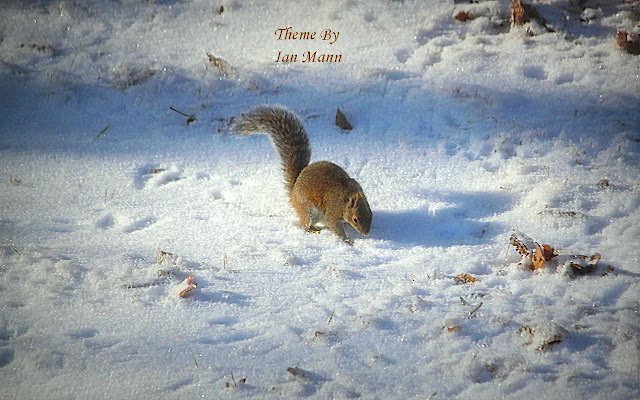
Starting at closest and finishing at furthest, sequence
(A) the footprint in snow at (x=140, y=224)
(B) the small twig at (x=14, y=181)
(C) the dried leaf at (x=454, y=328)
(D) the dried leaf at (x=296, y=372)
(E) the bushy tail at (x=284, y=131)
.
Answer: (D) the dried leaf at (x=296, y=372) → (C) the dried leaf at (x=454, y=328) → (A) the footprint in snow at (x=140, y=224) → (E) the bushy tail at (x=284, y=131) → (B) the small twig at (x=14, y=181)

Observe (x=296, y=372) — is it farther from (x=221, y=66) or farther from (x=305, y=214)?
(x=221, y=66)

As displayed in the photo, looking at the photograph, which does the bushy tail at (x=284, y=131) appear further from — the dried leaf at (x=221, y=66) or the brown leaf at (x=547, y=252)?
the brown leaf at (x=547, y=252)

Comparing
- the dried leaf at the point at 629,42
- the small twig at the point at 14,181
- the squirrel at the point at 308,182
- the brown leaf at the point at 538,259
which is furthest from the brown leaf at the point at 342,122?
the dried leaf at the point at 629,42

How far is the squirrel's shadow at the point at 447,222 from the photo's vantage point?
152 inches

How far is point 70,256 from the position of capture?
3488 mm

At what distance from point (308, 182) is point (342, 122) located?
4.53 feet

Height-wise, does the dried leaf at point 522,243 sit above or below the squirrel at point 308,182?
below

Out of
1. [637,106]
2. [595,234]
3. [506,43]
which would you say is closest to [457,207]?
[595,234]

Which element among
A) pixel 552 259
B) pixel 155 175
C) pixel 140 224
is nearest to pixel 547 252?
pixel 552 259

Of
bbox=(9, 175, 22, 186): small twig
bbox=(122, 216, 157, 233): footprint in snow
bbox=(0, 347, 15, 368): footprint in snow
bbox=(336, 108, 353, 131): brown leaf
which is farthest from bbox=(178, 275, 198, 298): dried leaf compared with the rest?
bbox=(336, 108, 353, 131): brown leaf

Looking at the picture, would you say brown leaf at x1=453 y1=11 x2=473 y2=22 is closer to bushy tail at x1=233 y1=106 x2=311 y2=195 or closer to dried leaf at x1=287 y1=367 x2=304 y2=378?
bushy tail at x1=233 y1=106 x2=311 y2=195

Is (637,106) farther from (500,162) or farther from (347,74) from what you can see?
Result: (347,74)

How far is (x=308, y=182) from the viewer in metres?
4.24

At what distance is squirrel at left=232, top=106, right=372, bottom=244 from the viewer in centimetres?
402
